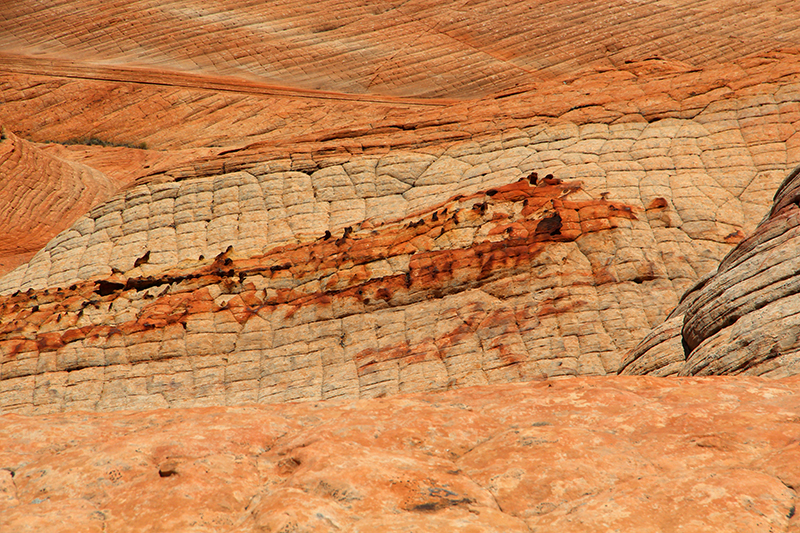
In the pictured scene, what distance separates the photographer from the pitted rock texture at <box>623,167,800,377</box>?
8414 mm

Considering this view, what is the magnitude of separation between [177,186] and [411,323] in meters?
9.30

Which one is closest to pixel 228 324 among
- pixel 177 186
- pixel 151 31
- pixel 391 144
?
pixel 177 186

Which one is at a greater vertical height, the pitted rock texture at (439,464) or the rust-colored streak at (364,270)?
the pitted rock texture at (439,464)

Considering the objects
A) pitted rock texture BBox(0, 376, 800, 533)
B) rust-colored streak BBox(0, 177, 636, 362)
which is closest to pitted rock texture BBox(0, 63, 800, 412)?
rust-colored streak BBox(0, 177, 636, 362)

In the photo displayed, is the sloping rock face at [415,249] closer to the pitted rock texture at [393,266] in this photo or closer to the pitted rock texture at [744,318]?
the pitted rock texture at [393,266]

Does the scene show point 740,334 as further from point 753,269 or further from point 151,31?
point 151,31

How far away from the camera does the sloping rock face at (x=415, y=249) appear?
1451 cm

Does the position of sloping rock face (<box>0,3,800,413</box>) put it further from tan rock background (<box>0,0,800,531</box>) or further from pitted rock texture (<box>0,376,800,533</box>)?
pitted rock texture (<box>0,376,800,533</box>)

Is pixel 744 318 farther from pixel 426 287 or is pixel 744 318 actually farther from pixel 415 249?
pixel 415 249

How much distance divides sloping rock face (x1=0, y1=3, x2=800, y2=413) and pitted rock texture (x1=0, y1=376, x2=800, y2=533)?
659 centimetres

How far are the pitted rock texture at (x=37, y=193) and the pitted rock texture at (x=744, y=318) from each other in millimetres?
22311

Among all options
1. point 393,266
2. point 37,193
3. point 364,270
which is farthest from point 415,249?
point 37,193

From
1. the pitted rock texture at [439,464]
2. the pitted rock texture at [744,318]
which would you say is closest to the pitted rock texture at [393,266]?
the pitted rock texture at [744,318]

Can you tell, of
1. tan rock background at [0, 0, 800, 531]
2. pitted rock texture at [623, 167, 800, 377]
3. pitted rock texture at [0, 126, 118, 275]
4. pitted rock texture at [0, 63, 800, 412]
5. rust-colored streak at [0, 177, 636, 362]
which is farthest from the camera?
pitted rock texture at [0, 126, 118, 275]
